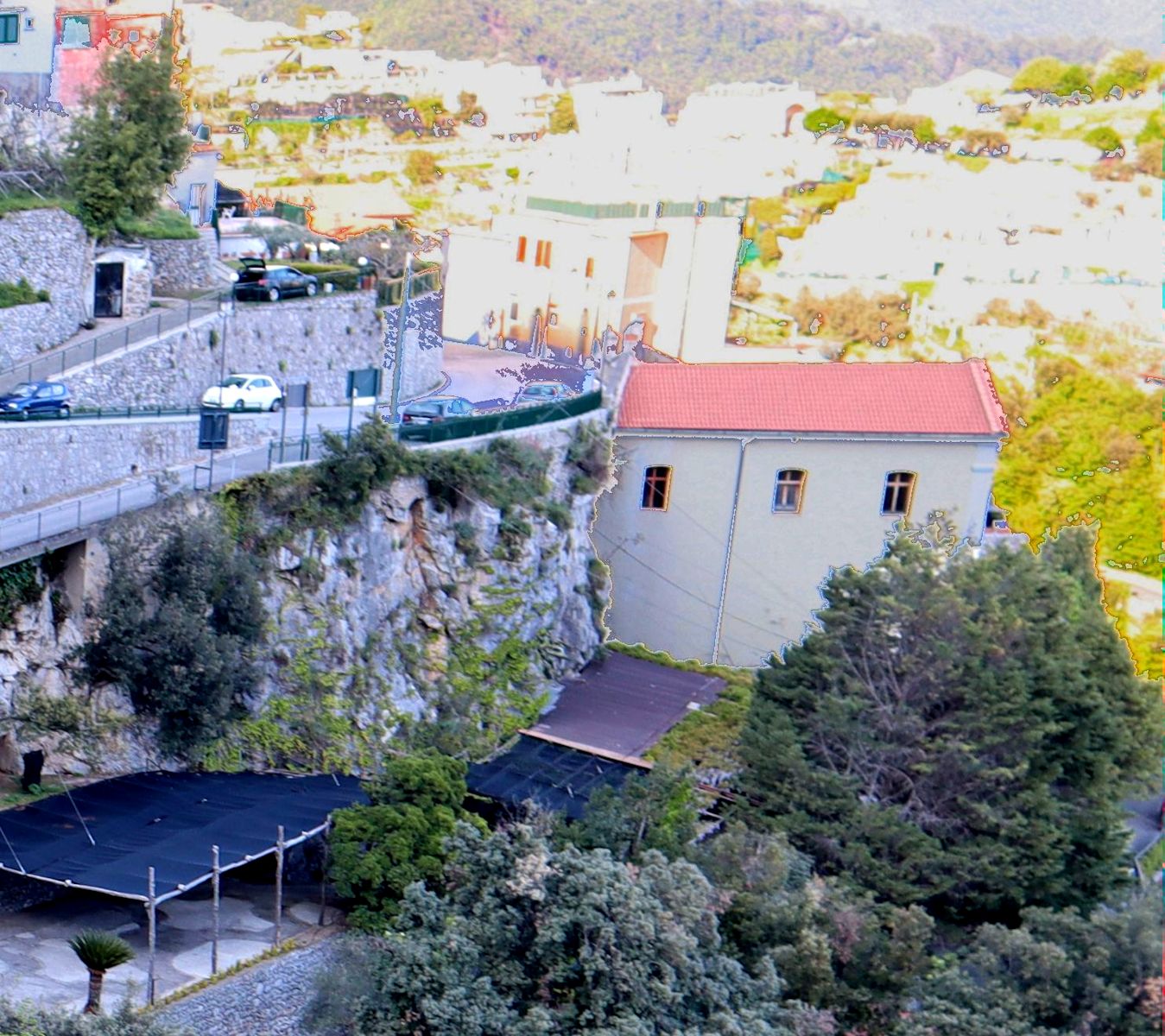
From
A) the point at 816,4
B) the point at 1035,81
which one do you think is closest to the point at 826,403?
the point at 1035,81

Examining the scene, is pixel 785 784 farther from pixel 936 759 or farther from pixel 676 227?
pixel 676 227

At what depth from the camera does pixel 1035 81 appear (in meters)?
154

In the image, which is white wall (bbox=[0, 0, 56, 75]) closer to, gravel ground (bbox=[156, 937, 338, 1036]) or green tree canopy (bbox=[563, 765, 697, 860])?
green tree canopy (bbox=[563, 765, 697, 860])

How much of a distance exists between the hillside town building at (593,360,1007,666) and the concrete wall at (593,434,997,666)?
0.03 metres

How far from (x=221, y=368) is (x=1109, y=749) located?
800 inches

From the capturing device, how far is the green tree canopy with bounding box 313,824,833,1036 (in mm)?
22938

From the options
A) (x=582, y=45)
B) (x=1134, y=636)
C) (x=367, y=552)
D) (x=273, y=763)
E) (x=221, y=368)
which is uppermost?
(x=582, y=45)

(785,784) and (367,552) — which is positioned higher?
(367,552)

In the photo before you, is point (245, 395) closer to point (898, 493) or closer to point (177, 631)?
point (177, 631)

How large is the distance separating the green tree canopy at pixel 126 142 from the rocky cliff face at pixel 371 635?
10.3 m

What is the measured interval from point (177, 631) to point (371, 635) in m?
5.19

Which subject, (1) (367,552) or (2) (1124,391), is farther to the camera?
(2) (1124,391)

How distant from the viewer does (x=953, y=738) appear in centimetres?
3059

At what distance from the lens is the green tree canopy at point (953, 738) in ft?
97.3
